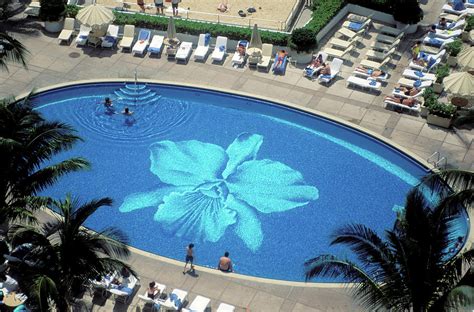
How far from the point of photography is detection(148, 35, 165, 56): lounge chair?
35.9m

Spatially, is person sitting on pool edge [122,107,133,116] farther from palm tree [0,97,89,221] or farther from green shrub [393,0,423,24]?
green shrub [393,0,423,24]

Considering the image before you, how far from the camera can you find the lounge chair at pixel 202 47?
3553cm

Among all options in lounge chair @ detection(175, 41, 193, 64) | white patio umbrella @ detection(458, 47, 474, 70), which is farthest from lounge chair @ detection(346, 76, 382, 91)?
lounge chair @ detection(175, 41, 193, 64)

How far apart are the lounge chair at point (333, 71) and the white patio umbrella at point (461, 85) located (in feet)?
16.2

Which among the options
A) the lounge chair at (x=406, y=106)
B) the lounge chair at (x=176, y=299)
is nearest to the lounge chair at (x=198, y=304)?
the lounge chair at (x=176, y=299)

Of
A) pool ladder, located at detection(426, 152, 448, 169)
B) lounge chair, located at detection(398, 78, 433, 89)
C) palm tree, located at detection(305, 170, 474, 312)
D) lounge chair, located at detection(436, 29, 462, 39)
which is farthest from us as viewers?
lounge chair, located at detection(436, 29, 462, 39)

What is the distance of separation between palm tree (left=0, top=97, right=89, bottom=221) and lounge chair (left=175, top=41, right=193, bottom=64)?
46.6 ft

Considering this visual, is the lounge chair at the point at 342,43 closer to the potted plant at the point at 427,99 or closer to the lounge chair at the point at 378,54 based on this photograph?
the lounge chair at the point at 378,54

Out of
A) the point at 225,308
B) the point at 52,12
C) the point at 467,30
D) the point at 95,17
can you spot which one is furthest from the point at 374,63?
the point at 225,308

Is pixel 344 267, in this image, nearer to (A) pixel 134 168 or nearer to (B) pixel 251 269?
(B) pixel 251 269

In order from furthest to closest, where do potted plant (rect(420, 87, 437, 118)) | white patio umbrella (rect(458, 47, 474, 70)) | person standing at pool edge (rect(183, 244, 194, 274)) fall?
white patio umbrella (rect(458, 47, 474, 70)) → potted plant (rect(420, 87, 437, 118)) → person standing at pool edge (rect(183, 244, 194, 274))

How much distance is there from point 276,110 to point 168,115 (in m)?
4.53

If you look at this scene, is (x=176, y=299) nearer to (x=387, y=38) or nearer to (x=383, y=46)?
(x=383, y=46)

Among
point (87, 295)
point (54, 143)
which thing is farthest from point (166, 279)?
point (54, 143)
